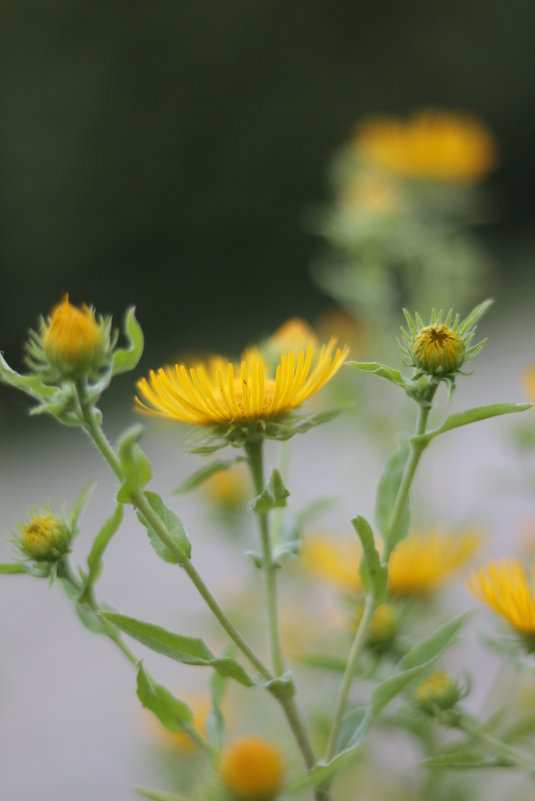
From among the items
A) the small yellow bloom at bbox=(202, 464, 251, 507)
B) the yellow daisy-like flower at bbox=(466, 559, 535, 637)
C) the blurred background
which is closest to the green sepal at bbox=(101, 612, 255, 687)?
the yellow daisy-like flower at bbox=(466, 559, 535, 637)

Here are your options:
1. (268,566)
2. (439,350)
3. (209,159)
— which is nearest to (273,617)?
(268,566)

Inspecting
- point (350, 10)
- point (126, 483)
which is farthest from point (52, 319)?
point (350, 10)

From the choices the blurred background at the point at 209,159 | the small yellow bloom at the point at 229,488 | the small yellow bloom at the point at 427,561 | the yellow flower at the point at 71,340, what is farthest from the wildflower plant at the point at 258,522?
the blurred background at the point at 209,159

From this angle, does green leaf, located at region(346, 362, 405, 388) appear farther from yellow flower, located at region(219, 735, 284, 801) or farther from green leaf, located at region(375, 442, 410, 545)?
yellow flower, located at region(219, 735, 284, 801)

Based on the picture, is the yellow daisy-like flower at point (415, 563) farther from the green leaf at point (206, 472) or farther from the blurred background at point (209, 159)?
the blurred background at point (209, 159)

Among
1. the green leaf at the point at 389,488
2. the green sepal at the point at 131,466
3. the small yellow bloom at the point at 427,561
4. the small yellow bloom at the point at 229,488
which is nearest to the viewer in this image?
the green sepal at the point at 131,466

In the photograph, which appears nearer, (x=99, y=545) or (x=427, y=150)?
(x=99, y=545)

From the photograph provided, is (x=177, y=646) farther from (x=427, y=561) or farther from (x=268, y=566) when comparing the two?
(x=427, y=561)
